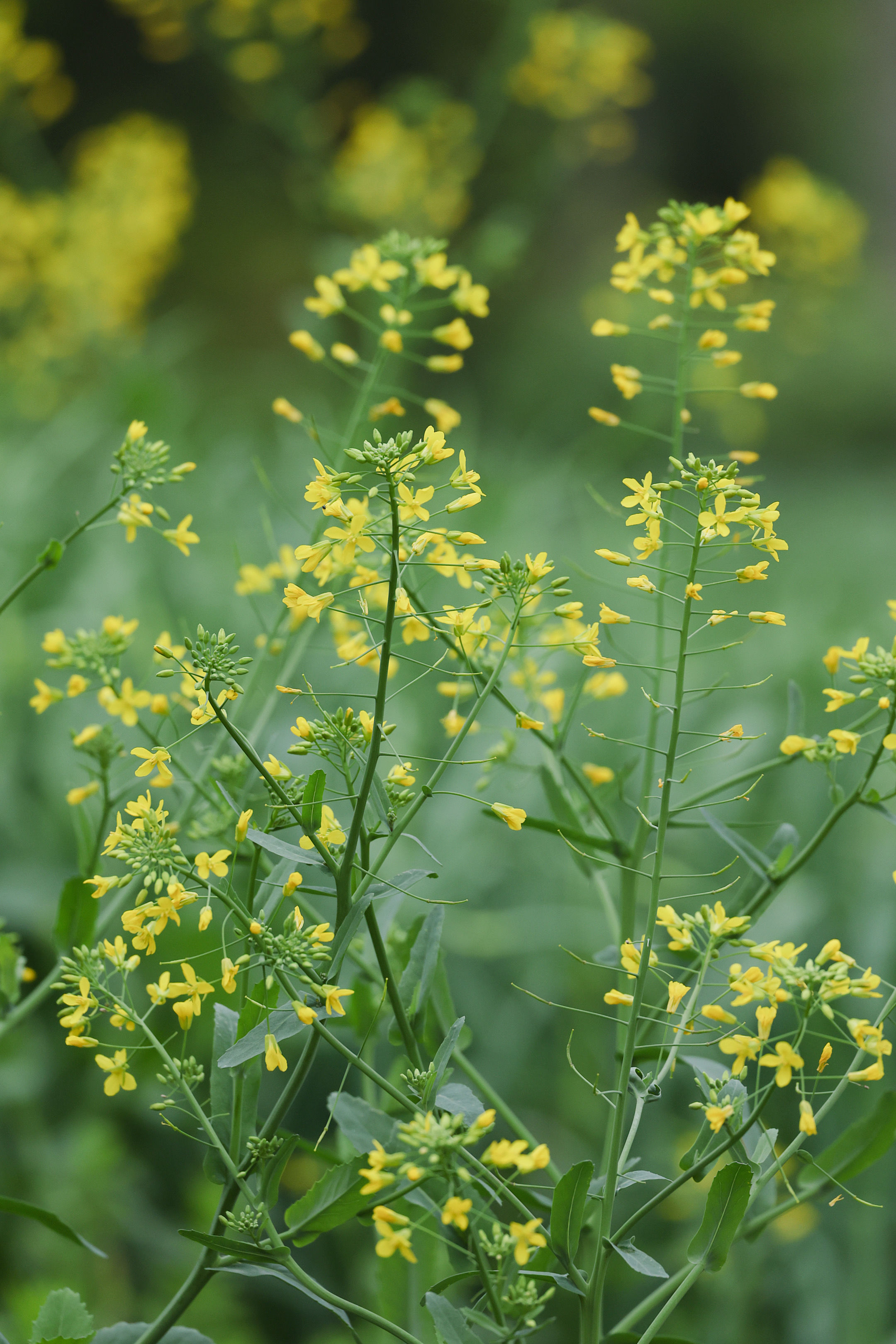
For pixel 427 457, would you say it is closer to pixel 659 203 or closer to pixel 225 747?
pixel 225 747

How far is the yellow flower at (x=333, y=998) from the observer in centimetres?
42

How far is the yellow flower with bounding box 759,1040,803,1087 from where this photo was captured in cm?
44

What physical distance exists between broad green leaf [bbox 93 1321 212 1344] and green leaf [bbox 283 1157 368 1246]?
3.4 inches

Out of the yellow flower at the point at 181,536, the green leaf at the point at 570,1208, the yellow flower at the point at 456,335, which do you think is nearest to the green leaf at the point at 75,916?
the yellow flower at the point at 181,536

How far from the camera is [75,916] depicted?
604 millimetres

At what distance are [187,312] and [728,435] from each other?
4.48 m

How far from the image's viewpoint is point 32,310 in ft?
8.94

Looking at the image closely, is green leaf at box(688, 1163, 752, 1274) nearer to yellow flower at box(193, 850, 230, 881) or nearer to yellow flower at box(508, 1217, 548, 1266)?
yellow flower at box(508, 1217, 548, 1266)

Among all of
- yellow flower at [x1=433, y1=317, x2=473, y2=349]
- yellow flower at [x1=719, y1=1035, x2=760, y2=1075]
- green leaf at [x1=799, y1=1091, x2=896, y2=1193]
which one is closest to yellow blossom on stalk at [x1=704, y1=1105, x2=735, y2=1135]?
yellow flower at [x1=719, y1=1035, x2=760, y2=1075]

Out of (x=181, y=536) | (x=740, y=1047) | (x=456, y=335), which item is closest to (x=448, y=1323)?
(x=740, y=1047)

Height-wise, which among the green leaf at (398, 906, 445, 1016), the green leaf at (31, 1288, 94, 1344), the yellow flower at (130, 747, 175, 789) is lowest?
the green leaf at (31, 1288, 94, 1344)

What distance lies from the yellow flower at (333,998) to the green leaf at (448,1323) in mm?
138

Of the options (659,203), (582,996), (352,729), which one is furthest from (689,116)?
(352,729)

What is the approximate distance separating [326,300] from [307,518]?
3.67 feet
